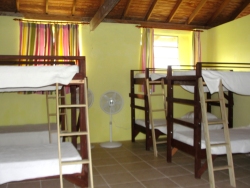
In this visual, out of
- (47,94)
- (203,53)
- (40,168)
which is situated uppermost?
(203,53)

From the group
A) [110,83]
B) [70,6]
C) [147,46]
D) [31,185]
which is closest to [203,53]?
[147,46]

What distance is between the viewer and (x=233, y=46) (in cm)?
659

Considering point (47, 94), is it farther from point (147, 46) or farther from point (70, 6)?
point (147, 46)

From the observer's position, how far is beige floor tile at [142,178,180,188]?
389cm

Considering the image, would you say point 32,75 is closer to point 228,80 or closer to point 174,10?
point 228,80

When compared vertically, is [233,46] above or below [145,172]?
above

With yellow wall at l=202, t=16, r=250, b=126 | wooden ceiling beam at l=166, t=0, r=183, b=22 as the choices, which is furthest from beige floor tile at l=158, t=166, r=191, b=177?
wooden ceiling beam at l=166, t=0, r=183, b=22

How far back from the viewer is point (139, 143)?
6.63 m

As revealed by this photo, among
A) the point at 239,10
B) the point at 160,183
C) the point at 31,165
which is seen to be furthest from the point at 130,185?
the point at 239,10

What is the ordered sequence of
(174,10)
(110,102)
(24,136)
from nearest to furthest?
(24,136), (110,102), (174,10)

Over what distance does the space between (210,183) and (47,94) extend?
3.77m

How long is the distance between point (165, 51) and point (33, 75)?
4.68 meters

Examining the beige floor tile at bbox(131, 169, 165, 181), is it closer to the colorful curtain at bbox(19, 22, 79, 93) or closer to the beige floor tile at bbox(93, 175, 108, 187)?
the beige floor tile at bbox(93, 175, 108, 187)

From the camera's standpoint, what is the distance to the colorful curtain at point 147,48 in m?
6.79
